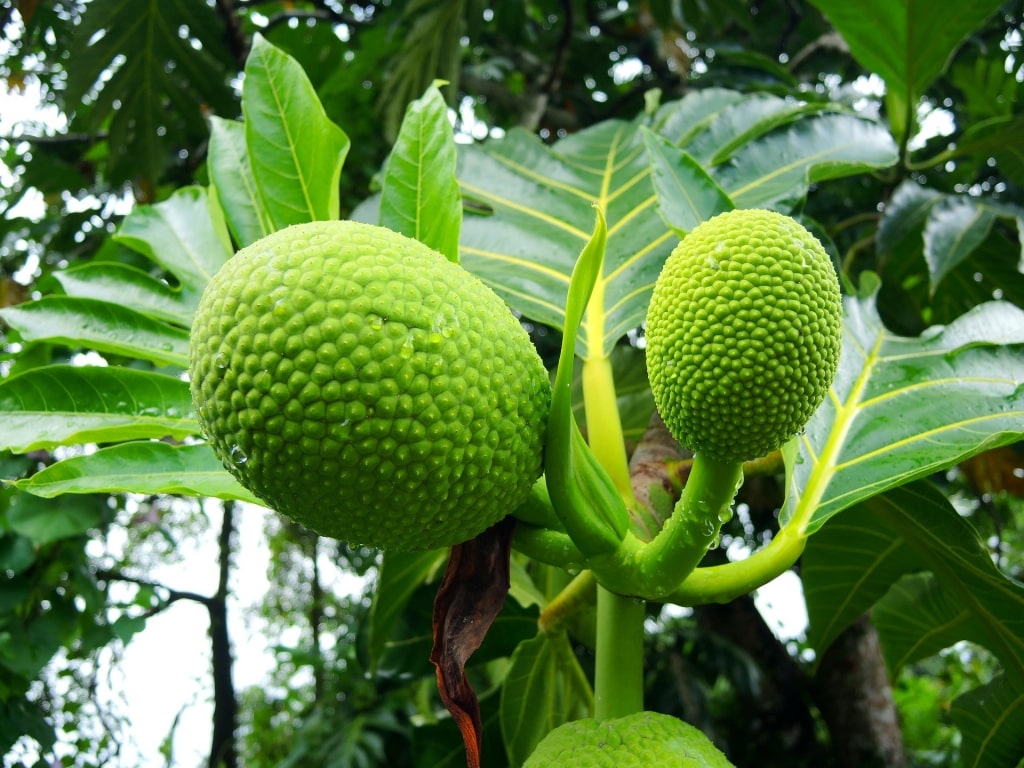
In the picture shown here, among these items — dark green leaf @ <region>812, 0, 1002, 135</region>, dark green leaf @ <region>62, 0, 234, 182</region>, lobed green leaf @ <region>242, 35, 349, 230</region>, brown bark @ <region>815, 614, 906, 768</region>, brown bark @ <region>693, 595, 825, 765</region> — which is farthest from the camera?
brown bark @ <region>693, 595, 825, 765</region>

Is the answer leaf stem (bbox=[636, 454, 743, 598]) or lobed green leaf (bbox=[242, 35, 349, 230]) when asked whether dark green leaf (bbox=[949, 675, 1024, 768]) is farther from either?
lobed green leaf (bbox=[242, 35, 349, 230])

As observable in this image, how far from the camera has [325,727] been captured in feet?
8.55

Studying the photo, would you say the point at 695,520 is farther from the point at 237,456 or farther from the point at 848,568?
the point at 848,568

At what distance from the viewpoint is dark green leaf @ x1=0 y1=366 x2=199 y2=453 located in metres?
0.73

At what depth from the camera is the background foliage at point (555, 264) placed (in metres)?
0.77

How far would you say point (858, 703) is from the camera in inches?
90.7

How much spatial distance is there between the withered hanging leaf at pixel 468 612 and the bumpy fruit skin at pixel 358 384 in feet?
0.23

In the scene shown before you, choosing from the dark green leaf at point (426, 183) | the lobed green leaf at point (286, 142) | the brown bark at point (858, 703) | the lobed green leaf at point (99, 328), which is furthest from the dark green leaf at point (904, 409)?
the brown bark at point (858, 703)

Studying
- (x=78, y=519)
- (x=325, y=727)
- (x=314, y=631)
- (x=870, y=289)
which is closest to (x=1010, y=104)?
(x=870, y=289)

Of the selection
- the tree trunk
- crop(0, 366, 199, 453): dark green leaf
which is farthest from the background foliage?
the tree trunk

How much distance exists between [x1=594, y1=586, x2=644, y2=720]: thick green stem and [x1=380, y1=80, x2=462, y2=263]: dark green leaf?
305 mm

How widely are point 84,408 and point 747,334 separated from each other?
58 cm

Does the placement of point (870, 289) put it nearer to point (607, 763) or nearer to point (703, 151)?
point (703, 151)

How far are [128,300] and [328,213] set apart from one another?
328 mm
